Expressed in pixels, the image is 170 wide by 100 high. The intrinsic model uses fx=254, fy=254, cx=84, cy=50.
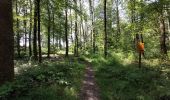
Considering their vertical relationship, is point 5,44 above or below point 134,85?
above

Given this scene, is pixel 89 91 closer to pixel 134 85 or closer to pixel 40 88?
pixel 40 88

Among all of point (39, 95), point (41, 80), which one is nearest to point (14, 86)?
point (39, 95)

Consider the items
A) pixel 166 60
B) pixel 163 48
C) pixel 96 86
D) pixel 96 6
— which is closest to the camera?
pixel 96 86

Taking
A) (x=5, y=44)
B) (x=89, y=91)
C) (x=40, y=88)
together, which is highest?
(x=5, y=44)

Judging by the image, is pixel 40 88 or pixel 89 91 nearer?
pixel 40 88

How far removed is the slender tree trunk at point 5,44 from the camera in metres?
8.86

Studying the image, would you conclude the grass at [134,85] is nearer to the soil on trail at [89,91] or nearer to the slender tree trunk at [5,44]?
A: the soil on trail at [89,91]

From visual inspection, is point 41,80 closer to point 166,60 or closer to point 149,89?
point 149,89

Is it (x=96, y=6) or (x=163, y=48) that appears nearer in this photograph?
(x=163, y=48)

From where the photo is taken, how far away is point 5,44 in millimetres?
8969

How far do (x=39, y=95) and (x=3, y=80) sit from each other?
1.41 meters

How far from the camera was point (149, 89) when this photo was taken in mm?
11820

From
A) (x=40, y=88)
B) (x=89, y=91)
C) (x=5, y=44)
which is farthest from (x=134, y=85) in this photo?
(x=5, y=44)

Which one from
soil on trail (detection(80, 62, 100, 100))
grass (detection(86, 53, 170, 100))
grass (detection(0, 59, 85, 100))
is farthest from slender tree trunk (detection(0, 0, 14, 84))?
grass (detection(86, 53, 170, 100))
